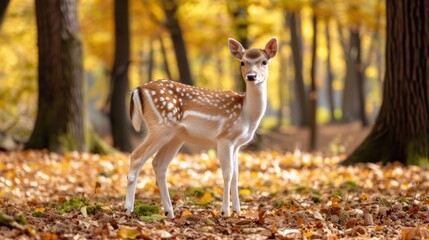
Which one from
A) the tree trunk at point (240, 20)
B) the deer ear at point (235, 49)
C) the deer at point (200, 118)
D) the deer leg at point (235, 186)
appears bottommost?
the deer leg at point (235, 186)

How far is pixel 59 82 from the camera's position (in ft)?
43.9

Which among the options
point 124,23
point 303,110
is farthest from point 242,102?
point 303,110

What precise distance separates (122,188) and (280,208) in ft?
10.2

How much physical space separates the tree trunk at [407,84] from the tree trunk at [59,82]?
558cm

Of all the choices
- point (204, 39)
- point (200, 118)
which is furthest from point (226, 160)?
point (204, 39)

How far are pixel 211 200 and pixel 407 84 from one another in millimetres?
4152

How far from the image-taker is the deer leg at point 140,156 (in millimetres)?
6430

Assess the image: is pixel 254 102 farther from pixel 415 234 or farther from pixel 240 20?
pixel 240 20

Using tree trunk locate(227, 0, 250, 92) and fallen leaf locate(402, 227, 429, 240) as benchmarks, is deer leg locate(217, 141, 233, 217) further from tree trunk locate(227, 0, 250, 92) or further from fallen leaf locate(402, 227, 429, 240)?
tree trunk locate(227, 0, 250, 92)

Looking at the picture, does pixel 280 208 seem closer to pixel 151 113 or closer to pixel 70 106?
pixel 151 113

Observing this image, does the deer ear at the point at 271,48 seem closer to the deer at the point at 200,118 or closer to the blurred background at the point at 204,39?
the deer at the point at 200,118

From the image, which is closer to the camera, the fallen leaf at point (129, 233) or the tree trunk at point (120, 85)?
the fallen leaf at point (129, 233)

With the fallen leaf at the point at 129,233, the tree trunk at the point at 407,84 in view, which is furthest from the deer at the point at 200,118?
the tree trunk at the point at 407,84

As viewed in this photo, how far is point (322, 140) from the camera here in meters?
23.1
